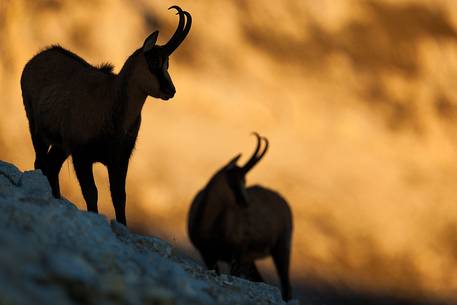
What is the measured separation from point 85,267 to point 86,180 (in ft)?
18.7

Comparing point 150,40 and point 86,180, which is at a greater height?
point 150,40

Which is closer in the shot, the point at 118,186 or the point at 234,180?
the point at 234,180

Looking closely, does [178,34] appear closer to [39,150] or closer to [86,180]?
[86,180]

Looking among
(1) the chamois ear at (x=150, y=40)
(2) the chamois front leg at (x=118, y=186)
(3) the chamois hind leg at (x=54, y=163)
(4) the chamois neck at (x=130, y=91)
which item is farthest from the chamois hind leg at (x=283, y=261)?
(3) the chamois hind leg at (x=54, y=163)

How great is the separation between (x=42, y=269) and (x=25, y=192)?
531cm

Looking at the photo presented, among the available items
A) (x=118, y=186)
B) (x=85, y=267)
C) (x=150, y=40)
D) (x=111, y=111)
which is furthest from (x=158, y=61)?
(x=85, y=267)

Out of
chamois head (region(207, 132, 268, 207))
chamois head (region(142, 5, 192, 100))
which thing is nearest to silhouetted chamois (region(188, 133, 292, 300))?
chamois head (region(207, 132, 268, 207))

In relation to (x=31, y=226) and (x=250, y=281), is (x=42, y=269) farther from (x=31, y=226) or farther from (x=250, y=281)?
(x=250, y=281)

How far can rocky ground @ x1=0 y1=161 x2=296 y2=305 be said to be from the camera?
8.46 meters

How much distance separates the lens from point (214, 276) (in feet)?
41.7

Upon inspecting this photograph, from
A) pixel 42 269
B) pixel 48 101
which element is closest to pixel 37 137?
pixel 48 101

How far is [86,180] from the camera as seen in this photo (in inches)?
576

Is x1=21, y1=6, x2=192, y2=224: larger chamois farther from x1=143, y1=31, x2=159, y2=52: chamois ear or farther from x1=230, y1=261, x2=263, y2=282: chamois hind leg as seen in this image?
x1=230, y1=261, x2=263, y2=282: chamois hind leg

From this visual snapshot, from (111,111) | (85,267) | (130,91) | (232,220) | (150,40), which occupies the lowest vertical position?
(85,267)
